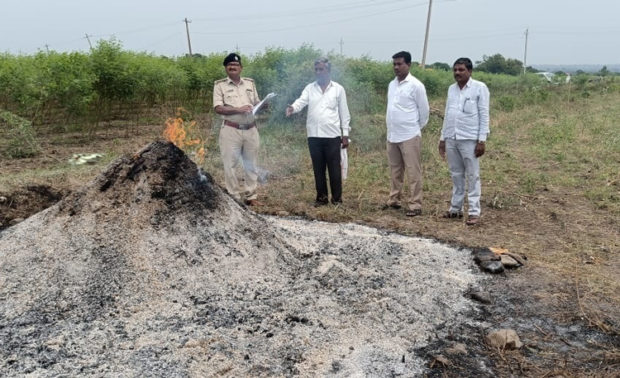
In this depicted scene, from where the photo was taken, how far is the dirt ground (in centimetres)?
305

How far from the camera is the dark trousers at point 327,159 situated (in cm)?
588

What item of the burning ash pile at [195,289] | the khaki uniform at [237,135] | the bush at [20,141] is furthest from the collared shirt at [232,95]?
the bush at [20,141]

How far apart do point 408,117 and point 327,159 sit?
1.02m

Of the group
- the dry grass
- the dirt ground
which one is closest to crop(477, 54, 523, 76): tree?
the dry grass

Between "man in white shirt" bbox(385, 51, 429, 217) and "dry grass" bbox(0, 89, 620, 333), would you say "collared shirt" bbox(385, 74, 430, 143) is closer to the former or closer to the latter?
"man in white shirt" bbox(385, 51, 429, 217)

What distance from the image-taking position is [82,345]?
9.76 ft

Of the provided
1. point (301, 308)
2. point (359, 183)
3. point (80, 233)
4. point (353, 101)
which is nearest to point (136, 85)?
point (353, 101)

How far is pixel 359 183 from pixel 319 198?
1.34 metres

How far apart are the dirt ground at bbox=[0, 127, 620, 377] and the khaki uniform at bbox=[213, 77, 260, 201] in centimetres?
49

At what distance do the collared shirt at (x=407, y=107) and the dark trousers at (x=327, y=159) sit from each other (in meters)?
0.69

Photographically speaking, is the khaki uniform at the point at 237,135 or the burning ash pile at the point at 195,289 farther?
the khaki uniform at the point at 237,135

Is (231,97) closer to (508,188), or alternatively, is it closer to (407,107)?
(407,107)

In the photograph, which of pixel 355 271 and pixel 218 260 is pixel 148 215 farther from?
pixel 355 271

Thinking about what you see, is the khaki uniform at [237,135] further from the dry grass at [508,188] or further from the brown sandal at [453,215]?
the brown sandal at [453,215]
